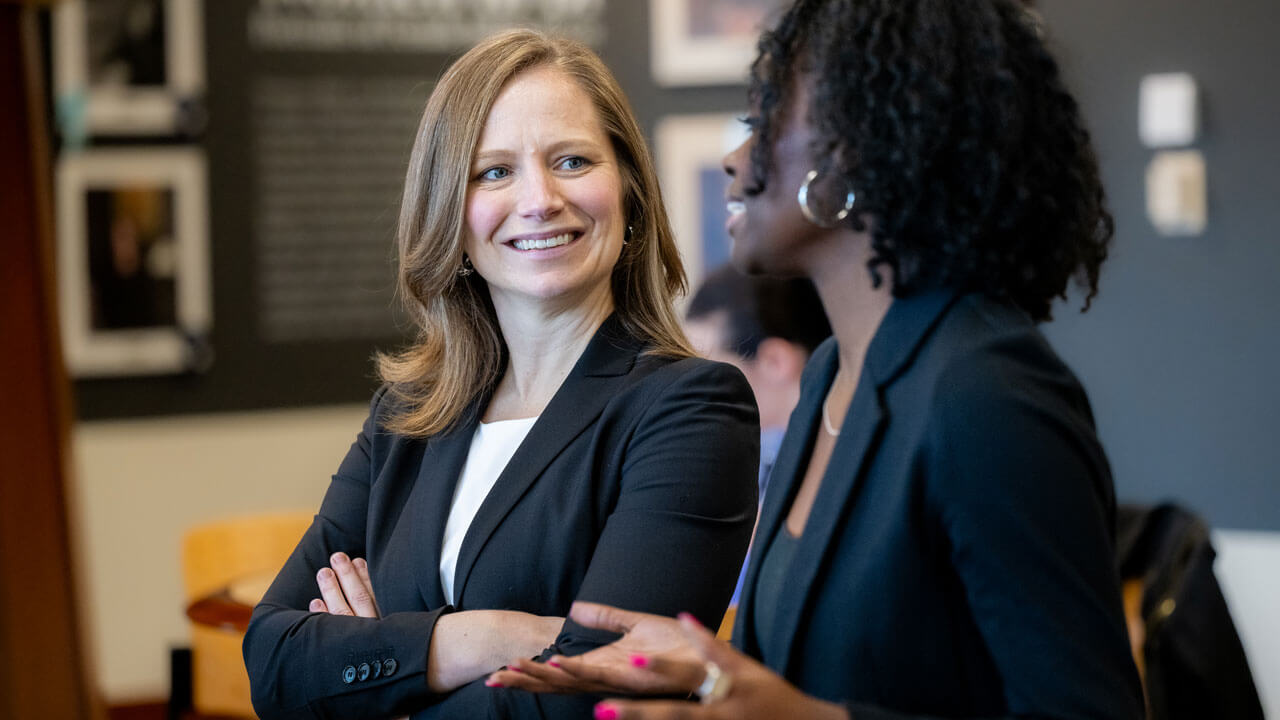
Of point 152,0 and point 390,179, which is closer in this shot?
point 152,0

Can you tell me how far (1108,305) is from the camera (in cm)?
562

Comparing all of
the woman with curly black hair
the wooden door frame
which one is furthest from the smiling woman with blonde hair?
the wooden door frame

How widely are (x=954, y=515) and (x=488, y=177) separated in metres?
1.05

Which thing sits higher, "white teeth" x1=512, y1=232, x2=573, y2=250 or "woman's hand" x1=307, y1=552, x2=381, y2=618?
"white teeth" x1=512, y1=232, x2=573, y2=250

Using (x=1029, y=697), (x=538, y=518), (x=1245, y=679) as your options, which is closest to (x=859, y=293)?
(x=1029, y=697)

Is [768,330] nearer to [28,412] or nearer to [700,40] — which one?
[700,40]

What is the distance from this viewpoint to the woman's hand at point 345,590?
1.97m

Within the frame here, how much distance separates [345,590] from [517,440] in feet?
1.20

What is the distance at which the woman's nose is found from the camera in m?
1.94

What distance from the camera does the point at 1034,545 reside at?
120cm

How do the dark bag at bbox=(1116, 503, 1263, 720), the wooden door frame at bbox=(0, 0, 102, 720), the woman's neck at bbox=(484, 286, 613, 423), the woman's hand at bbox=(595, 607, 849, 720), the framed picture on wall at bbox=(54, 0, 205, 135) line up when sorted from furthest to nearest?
the framed picture on wall at bbox=(54, 0, 205, 135) < the dark bag at bbox=(1116, 503, 1263, 720) < the woman's neck at bbox=(484, 286, 613, 423) < the woman's hand at bbox=(595, 607, 849, 720) < the wooden door frame at bbox=(0, 0, 102, 720)

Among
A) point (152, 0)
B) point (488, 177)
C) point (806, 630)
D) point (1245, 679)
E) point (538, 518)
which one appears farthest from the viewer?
point (152, 0)

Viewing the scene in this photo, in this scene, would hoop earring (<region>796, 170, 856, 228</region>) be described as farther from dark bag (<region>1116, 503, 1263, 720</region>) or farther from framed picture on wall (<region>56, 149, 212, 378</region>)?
framed picture on wall (<region>56, 149, 212, 378</region>)

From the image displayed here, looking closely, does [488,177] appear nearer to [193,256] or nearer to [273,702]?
[273,702]
